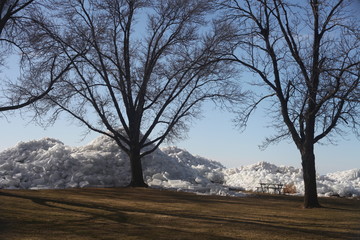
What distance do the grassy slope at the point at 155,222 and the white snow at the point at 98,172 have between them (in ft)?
23.4

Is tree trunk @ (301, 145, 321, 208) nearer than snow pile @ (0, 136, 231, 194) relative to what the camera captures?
Yes

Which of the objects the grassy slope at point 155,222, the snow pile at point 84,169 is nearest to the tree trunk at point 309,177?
the grassy slope at point 155,222

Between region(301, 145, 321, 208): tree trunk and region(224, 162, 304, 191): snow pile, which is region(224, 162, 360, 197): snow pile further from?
region(301, 145, 321, 208): tree trunk

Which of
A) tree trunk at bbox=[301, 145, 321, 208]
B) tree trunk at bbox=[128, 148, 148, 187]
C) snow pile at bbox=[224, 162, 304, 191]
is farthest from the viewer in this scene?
snow pile at bbox=[224, 162, 304, 191]

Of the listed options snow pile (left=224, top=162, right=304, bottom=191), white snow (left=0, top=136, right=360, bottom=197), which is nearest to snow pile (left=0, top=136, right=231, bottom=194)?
white snow (left=0, top=136, right=360, bottom=197)

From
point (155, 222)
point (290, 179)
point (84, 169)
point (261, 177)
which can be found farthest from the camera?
point (261, 177)

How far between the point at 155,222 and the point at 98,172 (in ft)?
42.2

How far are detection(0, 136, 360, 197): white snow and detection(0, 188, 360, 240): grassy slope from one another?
7.15 metres

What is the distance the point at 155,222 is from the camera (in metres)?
9.40

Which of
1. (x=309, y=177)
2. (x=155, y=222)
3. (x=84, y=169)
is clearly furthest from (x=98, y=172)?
(x=155, y=222)

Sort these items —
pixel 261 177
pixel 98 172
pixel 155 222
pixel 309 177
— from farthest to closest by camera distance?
pixel 261 177 → pixel 98 172 → pixel 309 177 → pixel 155 222

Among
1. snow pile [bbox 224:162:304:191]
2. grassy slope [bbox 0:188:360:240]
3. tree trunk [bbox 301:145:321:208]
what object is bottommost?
grassy slope [bbox 0:188:360:240]

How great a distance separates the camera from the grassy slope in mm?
7965

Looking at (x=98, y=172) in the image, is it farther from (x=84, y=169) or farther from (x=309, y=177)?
(x=309, y=177)
